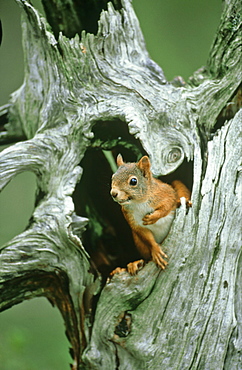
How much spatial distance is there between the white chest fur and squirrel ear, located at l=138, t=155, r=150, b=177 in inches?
4.3

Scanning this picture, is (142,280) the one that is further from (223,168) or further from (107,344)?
(223,168)

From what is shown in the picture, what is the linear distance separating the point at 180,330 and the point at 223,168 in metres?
0.55

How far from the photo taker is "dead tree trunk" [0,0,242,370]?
1313 mm

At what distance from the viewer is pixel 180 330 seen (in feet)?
4.33

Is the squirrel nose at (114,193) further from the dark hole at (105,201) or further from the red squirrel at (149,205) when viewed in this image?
the dark hole at (105,201)

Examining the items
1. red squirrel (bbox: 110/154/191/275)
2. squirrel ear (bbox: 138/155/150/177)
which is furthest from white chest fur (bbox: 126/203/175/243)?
squirrel ear (bbox: 138/155/150/177)

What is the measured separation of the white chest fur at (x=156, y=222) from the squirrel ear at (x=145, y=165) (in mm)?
110

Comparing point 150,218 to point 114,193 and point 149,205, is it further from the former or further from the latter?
point 114,193

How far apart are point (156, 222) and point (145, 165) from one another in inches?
7.7

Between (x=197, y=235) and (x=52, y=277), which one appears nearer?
(x=197, y=235)

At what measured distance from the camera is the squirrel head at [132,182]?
1.25 m

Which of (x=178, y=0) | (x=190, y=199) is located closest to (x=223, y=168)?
(x=190, y=199)

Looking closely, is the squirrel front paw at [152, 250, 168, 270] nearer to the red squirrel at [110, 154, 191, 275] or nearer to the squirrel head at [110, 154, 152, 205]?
the red squirrel at [110, 154, 191, 275]

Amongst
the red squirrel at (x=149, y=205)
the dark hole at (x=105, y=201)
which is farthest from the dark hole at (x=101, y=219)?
the red squirrel at (x=149, y=205)
